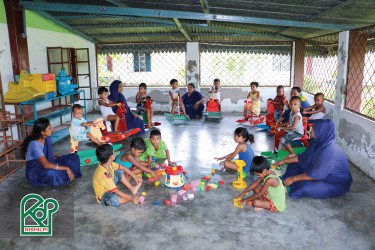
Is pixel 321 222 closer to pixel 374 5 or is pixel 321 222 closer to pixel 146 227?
pixel 146 227

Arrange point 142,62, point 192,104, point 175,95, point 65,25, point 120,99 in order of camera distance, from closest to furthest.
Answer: point 120,99 < point 65,25 < point 175,95 < point 192,104 < point 142,62

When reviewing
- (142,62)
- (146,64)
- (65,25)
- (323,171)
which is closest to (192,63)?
(146,64)

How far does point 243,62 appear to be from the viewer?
489 inches

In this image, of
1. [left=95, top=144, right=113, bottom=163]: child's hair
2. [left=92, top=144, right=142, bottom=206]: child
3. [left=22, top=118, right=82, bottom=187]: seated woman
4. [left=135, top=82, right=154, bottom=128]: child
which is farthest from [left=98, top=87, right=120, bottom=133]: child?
[left=95, top=144, right=113, bottom=163]: child's hair

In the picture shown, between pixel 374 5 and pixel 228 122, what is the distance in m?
5.75

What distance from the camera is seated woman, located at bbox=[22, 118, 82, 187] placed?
4945 millimetres

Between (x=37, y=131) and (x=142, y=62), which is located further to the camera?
(x=142, y=62)

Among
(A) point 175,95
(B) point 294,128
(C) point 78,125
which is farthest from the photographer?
(A) point 175,95

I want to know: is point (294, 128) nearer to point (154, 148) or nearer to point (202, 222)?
point (154, 148)

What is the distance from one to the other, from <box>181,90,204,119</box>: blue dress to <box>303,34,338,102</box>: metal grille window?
341 cm

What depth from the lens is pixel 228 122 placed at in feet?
32.3

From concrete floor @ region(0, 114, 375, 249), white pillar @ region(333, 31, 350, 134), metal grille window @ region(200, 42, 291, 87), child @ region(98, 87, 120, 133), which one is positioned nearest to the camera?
concrete floor @ region(0, 114, 375, 249)

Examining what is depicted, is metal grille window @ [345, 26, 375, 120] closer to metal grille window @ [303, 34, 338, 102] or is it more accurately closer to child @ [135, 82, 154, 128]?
metal grille window @ [303, 34, 338, 102]

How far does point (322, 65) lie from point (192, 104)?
13.2 ft
